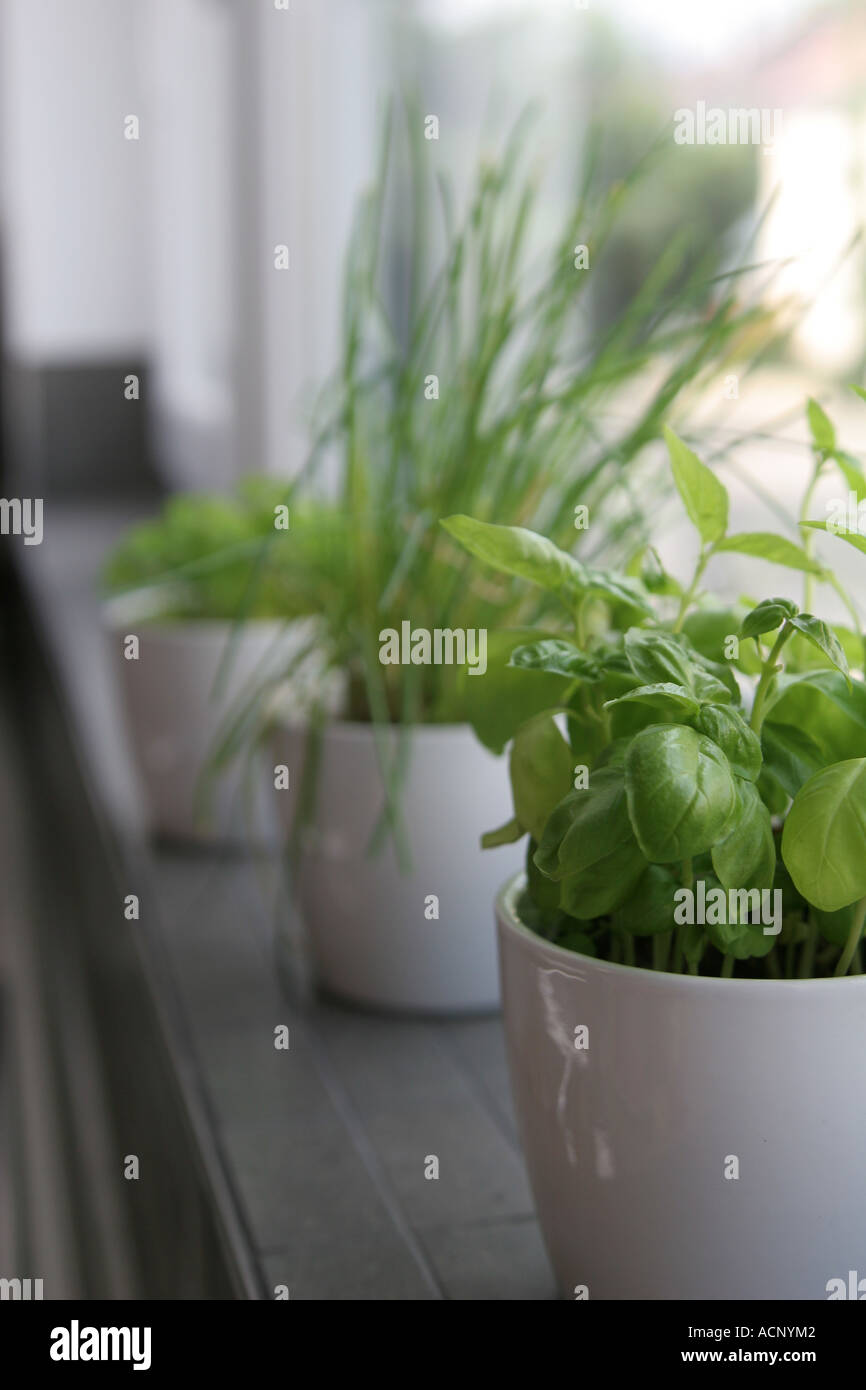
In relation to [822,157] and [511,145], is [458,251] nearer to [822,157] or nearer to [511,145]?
[511,145]

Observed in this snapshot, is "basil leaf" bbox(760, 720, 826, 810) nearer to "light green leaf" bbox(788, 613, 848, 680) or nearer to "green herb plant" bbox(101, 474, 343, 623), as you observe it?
"light green leaf" bbox(788, 613, 848, 680)

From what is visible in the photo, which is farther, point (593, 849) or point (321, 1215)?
point (321, 1215)

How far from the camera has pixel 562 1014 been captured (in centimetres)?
43

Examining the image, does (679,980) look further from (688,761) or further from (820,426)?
(820,426)

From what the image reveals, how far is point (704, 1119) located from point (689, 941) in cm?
5

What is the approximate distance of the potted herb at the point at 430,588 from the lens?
2.16ft

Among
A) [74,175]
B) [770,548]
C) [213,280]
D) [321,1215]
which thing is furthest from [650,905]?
[74,175]

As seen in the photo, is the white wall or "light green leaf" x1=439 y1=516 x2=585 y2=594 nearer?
"light green leaf" x1=439 y1=516 x2=585 y2=594

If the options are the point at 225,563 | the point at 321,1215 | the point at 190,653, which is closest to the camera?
the point at 321,1215

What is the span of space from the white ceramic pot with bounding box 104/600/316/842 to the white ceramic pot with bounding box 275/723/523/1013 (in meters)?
0.23

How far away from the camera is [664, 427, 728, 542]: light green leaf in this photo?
1.42 feet

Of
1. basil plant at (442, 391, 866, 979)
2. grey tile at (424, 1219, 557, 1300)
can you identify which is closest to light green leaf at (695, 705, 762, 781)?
basil plant at (442, 391, 866, 979)

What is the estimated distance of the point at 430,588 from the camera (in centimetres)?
71
